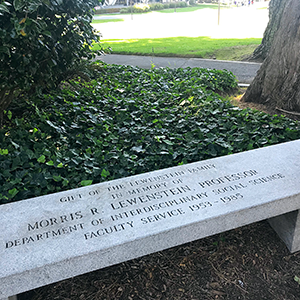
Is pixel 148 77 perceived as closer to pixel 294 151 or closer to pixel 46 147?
pixel 46 147

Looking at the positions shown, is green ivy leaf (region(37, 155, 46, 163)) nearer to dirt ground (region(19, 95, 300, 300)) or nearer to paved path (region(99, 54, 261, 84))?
dirt ground (region(19, 95, 300, 300))

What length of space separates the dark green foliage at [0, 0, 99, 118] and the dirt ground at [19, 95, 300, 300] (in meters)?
2.00

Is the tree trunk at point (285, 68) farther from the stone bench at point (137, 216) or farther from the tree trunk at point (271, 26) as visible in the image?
the stone bench at point (137, 216)

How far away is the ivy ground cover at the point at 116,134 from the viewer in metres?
2.88

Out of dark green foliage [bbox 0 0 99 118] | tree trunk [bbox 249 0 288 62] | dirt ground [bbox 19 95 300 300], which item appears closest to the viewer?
dirt ground [bbox 19 95 300 300]

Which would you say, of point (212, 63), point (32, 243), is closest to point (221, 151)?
point (32, 243)

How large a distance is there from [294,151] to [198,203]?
1285 mm

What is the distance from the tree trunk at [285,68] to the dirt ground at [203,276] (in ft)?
8.43

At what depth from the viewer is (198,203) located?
80.7 inches

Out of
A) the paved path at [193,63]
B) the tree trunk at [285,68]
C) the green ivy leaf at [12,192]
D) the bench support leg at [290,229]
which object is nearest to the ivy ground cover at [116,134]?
the green ivy leaf at [12,192]

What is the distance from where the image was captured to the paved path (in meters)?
6.98

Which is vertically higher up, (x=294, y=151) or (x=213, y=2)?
(x=213, y=2)

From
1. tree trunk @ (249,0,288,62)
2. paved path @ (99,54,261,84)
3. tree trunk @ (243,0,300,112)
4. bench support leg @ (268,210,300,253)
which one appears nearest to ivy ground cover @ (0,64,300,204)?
tree trunk @ (243,0,300,112)

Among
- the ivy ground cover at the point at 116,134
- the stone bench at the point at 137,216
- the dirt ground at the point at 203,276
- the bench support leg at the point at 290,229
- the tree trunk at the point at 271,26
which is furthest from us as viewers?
the tree trunk at the point at 271,26
